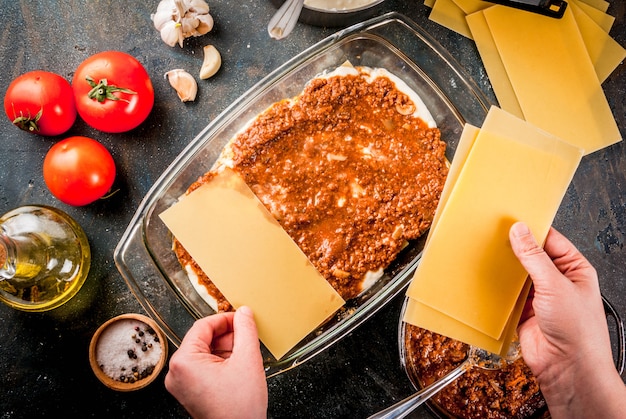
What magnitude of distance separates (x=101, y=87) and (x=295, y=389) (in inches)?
55.3

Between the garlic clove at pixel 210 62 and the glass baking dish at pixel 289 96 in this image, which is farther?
the garlic clove at pixel 210 62

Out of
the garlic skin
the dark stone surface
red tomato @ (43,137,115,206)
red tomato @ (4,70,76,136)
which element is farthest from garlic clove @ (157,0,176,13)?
red tomato @ (43,137,115,206)

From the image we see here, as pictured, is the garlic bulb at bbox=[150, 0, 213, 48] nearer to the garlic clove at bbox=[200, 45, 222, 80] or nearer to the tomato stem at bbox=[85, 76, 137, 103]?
the garlic clove at bbox=[200, 45, 222, 80]

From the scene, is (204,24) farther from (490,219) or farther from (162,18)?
(490,219)

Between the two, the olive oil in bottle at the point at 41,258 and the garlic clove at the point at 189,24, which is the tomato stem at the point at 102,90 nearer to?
the garlic clove at the point at 189,24

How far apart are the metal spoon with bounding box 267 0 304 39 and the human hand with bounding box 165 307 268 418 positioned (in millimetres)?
1135

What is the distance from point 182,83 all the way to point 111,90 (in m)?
0.30

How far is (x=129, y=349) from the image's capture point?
2.19 meters

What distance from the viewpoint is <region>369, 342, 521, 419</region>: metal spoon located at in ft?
6.87

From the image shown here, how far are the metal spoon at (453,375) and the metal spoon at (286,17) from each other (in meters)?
1.45

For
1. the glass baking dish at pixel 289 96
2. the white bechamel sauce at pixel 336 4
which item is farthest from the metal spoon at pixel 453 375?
the white bechamel sauce at pixel 336 4

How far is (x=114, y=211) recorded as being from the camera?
2295 mm

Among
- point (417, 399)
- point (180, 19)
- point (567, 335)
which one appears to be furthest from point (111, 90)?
point (567, 335)

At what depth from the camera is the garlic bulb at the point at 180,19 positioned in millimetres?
2188
